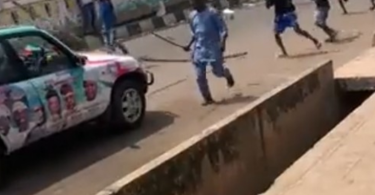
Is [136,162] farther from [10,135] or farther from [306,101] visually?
[306,101]

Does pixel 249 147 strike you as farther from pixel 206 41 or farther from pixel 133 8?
pixel 133 8

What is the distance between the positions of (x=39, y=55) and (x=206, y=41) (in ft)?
10.2

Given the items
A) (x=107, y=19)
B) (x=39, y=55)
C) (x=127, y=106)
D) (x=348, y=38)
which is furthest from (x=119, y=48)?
(x=39, y=55)

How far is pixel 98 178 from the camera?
30.4ft

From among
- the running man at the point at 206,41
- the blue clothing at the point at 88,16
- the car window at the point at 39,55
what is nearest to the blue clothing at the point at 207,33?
the running man at the point at 206,41

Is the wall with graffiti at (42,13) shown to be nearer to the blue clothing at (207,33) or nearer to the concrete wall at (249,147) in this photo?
the blue clothing at (207,33)

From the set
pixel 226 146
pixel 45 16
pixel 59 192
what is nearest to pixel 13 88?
pixel 59 192

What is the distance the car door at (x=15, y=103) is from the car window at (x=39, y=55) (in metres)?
0.13

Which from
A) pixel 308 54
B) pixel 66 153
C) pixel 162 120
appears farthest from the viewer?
pixel 308 54

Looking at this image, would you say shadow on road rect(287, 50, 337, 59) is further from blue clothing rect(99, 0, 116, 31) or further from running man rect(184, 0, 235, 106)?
blue clothing rect(99, 0, 116, 31)

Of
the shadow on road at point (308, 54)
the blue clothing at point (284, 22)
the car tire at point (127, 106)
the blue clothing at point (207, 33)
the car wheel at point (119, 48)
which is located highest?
the blue clothing at point (207, 33)

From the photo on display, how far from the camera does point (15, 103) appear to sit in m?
9.39

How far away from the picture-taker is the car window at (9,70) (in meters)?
9.46

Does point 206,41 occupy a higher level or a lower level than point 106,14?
higher
